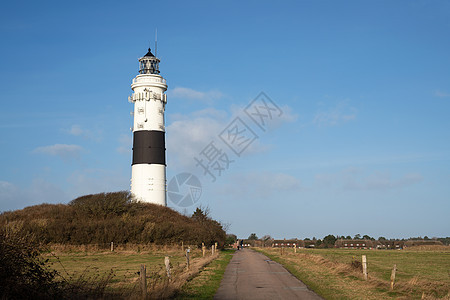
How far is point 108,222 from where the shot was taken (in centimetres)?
4572

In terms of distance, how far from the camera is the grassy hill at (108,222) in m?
43.7

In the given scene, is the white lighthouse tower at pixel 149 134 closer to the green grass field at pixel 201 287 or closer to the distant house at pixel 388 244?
the green grass field at pixel 201 287

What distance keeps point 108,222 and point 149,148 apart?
10186 millimetres

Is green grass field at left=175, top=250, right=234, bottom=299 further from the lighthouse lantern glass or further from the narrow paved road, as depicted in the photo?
the lighthouse lantern glass

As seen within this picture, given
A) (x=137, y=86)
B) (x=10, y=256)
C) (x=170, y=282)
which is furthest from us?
(x=137, y=86)

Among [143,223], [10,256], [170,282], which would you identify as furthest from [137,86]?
[10,256]

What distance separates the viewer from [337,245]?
113 metres

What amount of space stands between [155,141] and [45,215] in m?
14.3

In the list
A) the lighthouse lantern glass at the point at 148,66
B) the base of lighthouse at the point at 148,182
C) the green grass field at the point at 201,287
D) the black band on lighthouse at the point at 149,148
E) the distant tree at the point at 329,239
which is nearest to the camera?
the green grass field at the point at 201,287

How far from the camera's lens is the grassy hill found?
143ft

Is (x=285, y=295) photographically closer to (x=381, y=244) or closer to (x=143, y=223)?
(x=143, y=223)

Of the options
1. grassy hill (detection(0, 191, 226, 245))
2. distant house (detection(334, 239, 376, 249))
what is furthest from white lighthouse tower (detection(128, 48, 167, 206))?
distant house (detection(334, 239, 376, 249))

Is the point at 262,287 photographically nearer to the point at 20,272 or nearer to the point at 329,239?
the point at 20,272

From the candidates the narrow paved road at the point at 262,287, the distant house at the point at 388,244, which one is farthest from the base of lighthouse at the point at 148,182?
the distant house at the point at 388,244
